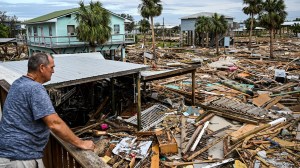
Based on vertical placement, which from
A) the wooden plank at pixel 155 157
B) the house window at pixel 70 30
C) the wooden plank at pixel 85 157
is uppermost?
→ the house window at pixel 70 30

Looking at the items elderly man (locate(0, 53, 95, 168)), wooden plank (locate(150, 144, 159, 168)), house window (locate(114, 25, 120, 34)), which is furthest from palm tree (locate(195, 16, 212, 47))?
elderly man (locate(0, 53, 95, 168))

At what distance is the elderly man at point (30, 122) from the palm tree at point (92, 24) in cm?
2129

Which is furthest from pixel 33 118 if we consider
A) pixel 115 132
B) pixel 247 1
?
pixel 247 1

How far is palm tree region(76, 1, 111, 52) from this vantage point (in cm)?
2327

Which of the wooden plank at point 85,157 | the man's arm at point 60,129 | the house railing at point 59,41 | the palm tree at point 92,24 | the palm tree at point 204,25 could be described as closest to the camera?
the wooden plank at point 85,157

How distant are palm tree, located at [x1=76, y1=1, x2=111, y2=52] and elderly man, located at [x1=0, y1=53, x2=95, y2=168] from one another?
69.8 feet

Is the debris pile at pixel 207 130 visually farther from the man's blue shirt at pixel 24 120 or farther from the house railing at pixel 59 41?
the house railing at pixel 59 41

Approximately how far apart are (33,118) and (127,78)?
39.5 ft

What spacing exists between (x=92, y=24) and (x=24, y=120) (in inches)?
874

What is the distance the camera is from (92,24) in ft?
77.8

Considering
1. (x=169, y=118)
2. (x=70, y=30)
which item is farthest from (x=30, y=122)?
(x=70, y=30)

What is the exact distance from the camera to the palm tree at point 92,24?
23.3 meters

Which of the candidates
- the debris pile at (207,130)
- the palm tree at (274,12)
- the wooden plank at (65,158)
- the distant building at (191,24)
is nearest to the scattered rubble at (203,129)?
the debris pile at (207,130)

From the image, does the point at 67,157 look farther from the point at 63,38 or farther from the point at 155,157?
the point at 63,38
